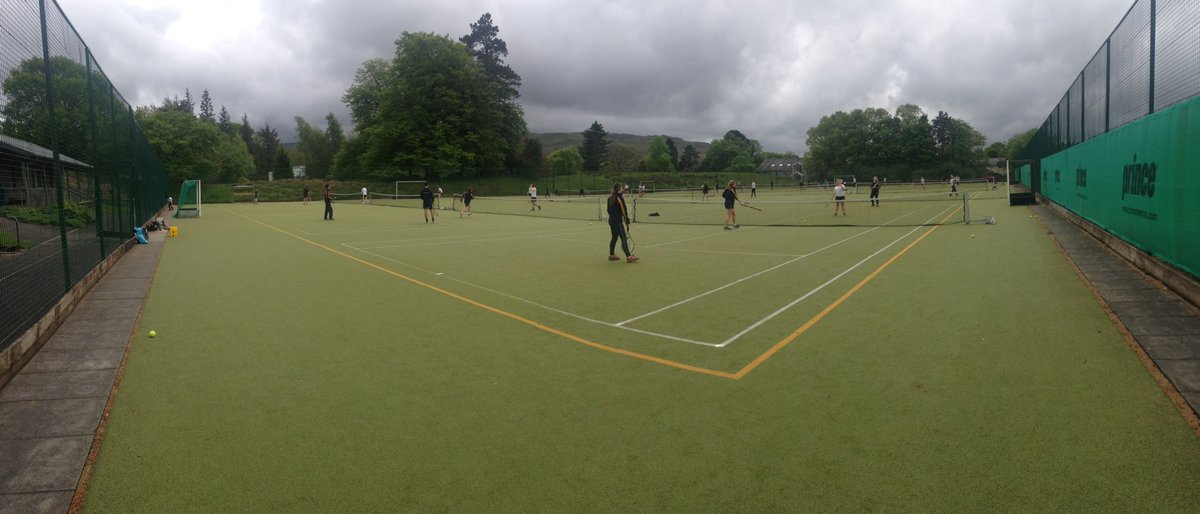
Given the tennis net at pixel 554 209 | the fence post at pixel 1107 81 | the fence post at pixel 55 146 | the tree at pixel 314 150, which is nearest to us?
the fence post at pixel 55 146

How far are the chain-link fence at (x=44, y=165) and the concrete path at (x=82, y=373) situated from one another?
0.45 metres

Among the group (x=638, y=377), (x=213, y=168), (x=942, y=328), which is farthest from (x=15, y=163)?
(x=213, y=168)

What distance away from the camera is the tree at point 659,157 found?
14100 centimetres

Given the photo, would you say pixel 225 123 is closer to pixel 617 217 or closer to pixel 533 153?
pixel 533 153

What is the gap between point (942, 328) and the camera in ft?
21.8

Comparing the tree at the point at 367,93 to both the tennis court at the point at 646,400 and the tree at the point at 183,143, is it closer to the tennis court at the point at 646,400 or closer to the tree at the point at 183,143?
the tree at the point at 183,143

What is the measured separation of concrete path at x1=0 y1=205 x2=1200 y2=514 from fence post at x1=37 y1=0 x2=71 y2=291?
0.63 meters

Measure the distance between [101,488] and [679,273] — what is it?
8.93m

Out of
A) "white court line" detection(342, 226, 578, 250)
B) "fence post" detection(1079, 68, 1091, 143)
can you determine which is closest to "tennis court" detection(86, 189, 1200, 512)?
"white court line" detection(342, 226, 578, 250)

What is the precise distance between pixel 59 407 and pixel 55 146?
4.90 metres

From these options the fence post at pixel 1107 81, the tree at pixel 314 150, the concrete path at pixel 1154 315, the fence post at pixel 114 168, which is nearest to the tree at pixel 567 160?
the tree at pixel 314 150

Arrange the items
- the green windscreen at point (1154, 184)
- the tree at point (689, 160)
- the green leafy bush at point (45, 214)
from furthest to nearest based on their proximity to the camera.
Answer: the tree at point (689, 160) < the green leafy bush at point (45, 214) < the green windscreen at point (1154, 184)

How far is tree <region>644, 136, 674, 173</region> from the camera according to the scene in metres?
141

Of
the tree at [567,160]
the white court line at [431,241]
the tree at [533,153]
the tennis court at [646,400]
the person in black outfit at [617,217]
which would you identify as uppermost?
the tree at [567,160]
